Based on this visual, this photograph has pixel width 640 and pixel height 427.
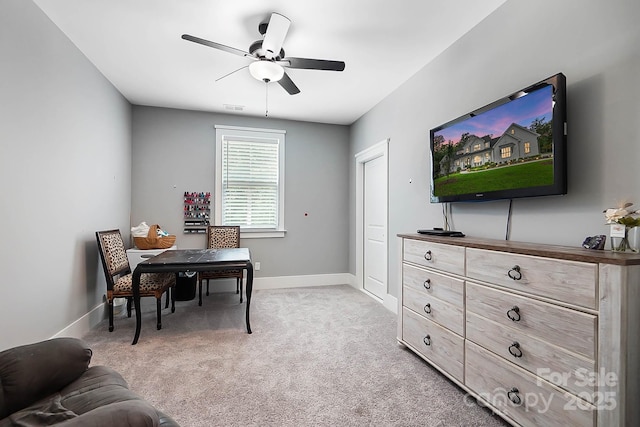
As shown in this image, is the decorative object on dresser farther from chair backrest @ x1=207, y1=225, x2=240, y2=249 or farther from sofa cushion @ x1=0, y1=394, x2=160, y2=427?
chair backrest @ x1=207, y1=225, x2=240, y2=249

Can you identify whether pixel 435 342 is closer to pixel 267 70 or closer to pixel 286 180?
pixel 267 70

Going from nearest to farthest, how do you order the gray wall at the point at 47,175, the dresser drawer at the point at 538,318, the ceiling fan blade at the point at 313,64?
the dresser drawer at the point at 538,318 → the gray wall at the point at 47,175 → the ceiling fan blade at the point at 313,64

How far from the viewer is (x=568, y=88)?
1.78 metres

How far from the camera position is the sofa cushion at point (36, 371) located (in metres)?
1.18

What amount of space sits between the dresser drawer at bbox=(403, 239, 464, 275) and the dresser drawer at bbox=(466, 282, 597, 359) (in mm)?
175

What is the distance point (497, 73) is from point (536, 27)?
0.35 metres

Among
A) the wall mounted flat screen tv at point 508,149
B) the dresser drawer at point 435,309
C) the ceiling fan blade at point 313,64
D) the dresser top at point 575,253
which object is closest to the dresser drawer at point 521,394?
the dresser drawer at point 435,309

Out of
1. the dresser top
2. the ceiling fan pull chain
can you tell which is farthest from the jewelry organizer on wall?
the dresser top

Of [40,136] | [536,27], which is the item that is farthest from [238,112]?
[536,27]

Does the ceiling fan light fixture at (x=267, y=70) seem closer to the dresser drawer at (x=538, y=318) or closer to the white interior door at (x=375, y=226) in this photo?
the white interior door at (x=375, y=226)

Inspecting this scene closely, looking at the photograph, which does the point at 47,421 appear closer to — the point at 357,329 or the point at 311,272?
the point at 357,329

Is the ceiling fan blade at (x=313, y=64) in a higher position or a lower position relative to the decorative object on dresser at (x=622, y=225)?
higher

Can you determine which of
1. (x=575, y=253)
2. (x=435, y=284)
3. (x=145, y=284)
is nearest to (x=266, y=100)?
(x=145, y=284)

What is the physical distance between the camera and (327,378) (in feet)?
7.18
